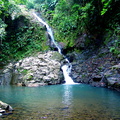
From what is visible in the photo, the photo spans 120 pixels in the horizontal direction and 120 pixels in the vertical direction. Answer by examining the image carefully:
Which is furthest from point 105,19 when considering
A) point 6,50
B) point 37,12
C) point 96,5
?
point 37,12

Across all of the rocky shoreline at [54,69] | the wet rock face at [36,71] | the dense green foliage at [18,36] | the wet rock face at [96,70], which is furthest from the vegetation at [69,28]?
the wet rock face at [36,71]

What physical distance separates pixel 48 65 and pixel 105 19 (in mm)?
9004

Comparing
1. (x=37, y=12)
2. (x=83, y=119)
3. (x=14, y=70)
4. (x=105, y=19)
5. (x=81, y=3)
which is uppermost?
(x=37, y=12)

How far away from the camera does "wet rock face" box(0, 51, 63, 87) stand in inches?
583

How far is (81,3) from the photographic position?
62.5 ft

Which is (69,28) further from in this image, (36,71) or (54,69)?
(36,71)

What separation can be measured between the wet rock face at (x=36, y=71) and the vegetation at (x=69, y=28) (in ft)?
7.96

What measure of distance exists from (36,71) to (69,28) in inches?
351

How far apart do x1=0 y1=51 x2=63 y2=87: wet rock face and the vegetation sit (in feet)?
7.96

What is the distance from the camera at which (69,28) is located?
68.8ft

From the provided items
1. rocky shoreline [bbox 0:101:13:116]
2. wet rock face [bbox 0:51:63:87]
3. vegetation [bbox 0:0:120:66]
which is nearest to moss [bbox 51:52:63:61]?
wet rock face [bbox 0:51:63:87]

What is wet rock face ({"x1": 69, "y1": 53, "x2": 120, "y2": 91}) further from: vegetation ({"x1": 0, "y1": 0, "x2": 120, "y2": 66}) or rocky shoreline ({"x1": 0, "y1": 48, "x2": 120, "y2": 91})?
vegetation ({"x1": 0, "y1": 0, "x2": 120, "y2": 66})

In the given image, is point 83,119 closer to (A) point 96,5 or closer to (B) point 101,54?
(B) point 101,54

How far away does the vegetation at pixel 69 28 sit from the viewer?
16719mm
